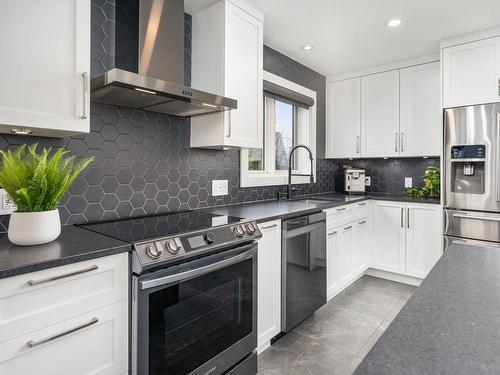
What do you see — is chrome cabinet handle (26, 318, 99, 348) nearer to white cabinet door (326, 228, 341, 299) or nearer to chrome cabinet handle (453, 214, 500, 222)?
white cabinet door (326, 228, 341, 299)

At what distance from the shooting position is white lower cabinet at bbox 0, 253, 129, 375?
1.02 metres

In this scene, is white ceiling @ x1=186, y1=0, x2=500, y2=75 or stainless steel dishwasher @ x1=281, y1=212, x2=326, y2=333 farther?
white ceiling @ x1=186, y1=0, x2=500, y2=75

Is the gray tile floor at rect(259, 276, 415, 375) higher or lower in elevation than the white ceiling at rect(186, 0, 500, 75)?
lower

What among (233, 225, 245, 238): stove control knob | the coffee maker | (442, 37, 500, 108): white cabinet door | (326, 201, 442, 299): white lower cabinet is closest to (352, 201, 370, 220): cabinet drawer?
(326, 201, 442, 299): white lower cabinet

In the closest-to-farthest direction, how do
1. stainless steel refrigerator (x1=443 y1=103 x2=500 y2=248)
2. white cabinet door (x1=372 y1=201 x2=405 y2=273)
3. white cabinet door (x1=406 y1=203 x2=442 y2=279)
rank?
stainless steel refrigerator (x1=443 y1=103 x2=500 y2=248) < white cabinet door (x1=406 y1=203 x2=442 y2=279) < white cabinet door (x1=372 y1=201 x2=405 y2=273)

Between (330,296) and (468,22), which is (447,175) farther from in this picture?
(330,296)

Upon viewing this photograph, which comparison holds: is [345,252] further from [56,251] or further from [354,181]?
[56,251]

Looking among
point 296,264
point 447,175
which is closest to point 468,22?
point 447,175

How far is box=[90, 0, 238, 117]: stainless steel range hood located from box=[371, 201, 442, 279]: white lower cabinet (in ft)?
7.70

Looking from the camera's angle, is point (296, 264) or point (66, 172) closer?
point (66, 172)

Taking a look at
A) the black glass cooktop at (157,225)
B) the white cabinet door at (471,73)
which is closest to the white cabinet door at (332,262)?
the black glass cooktop at (157,225)

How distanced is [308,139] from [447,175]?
4.95ft

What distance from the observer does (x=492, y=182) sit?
9.03ft

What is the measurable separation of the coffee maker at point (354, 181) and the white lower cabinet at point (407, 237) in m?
0.35
